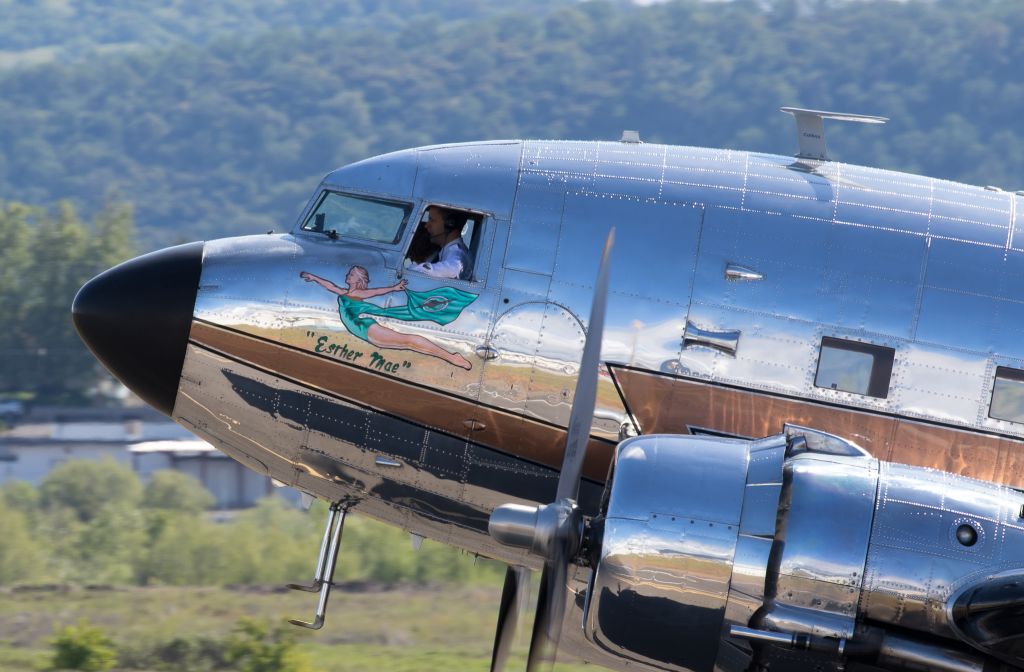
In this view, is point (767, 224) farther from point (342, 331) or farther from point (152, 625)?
point (152, 625)

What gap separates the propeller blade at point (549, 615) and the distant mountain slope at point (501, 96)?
10899cm

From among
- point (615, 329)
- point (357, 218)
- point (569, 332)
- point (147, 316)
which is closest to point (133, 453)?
point (147, 316)

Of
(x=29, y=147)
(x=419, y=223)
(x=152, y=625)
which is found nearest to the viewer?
(x=419, y=223)

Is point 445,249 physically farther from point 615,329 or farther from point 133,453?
point 133,453

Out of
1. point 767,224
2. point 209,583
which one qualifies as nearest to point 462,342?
point 767,224

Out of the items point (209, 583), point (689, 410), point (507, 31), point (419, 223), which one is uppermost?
point (507, 31)

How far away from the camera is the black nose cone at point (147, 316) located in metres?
11.0

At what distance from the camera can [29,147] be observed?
13850 centimetres

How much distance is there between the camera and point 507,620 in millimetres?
11648

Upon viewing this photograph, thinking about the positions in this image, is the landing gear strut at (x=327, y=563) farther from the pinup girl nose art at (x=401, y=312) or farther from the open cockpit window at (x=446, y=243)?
the open cockpit window at (x=446, y=243)

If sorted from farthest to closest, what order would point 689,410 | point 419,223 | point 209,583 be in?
1. point 209,583
2. point 419,223
3. point 689,410

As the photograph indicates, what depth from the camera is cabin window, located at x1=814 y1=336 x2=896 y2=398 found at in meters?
10.5

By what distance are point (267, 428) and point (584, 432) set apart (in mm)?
2841

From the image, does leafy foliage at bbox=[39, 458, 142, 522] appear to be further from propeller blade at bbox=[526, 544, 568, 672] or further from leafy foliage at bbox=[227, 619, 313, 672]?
propeller blade at bbox=[526, 544, 568, 672]
